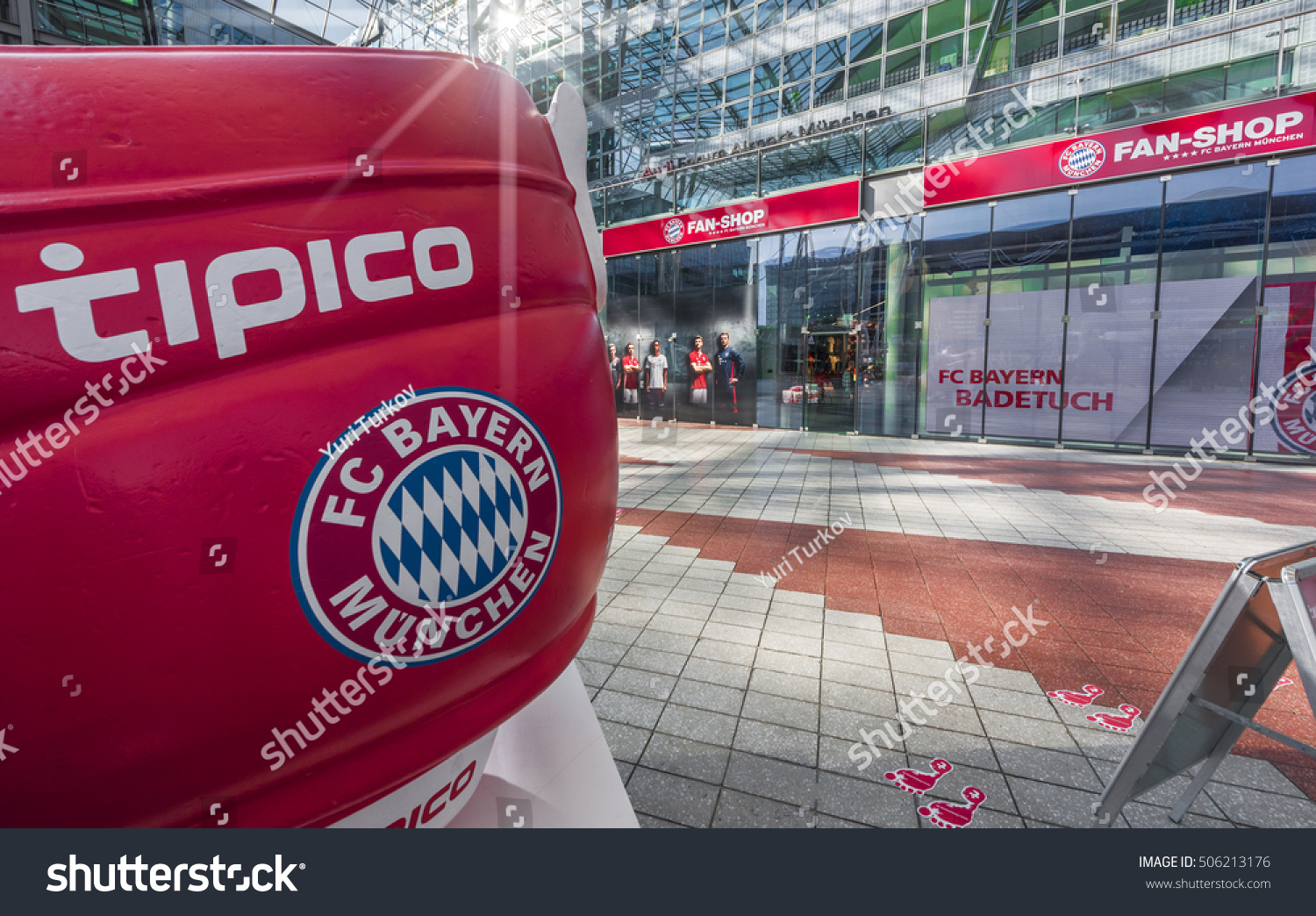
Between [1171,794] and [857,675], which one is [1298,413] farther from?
[857,675]

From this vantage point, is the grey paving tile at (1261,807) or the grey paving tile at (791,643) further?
the grey paving tile at (791,643)

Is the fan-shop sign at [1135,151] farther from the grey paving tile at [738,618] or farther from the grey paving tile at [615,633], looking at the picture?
the grey paving tile at [615,633]

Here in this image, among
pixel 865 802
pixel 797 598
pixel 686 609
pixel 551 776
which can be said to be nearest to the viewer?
pixel 551 776

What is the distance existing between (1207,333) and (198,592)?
1315cm

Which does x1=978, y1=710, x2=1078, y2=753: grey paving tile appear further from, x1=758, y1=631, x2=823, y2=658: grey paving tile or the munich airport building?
the munich airport building

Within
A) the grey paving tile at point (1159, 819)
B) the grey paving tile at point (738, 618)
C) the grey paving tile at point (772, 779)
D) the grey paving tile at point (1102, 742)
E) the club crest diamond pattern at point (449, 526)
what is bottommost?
the grey paving tile at point (1159, 819)

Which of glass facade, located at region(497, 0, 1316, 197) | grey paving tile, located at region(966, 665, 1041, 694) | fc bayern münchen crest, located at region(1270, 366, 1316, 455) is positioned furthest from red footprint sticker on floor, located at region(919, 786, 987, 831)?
fc bayern münchen crest, located at region(1270, 366, 1316, 455)

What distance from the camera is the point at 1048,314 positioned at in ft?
35.9

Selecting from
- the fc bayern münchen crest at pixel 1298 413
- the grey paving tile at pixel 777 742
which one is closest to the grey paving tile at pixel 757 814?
the grey paving tile at pixel 777 742

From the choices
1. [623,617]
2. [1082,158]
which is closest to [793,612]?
[623,617]

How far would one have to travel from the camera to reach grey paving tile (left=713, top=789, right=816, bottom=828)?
1921 millimetres

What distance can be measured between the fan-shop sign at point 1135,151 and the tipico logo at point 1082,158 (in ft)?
0.04

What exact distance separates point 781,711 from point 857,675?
1.72 feet

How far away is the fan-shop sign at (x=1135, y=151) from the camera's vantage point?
8945 mm
